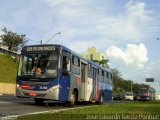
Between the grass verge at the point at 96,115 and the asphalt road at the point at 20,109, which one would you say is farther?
the asphalt road at the point at 20,109

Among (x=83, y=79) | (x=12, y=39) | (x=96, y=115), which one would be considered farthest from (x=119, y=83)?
(x=96, y=115)

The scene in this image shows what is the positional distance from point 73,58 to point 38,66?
3.04 meters

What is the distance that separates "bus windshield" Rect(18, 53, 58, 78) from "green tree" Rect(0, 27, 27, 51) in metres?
65.2

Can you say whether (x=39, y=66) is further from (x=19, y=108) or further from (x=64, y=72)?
(x=19, y=108)

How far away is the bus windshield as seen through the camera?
21562mm

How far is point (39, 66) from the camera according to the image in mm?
21609

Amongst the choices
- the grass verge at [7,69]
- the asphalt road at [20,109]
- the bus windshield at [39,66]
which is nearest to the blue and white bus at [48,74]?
the bus windshield at [39,66]

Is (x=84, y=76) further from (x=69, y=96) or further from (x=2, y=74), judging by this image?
(x=2, y=74)

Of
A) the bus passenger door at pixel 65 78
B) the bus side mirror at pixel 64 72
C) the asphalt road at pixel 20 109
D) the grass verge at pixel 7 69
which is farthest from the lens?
the grass verge at pixel 7 69

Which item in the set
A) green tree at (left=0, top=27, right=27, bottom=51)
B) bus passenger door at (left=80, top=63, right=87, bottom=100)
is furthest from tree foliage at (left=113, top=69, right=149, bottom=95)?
bus passenger door at (left=80, top=63, right=87, bottom=100)

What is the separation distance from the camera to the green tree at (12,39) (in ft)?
285

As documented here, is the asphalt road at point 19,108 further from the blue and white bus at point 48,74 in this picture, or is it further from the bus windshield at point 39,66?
the bus windshield at point 39,66

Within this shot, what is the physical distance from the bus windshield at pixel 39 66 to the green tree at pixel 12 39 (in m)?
65.2

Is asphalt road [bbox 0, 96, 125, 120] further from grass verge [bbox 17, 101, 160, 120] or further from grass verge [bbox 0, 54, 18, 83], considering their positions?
grass verge [bbox 0, 54, 18, 83]
